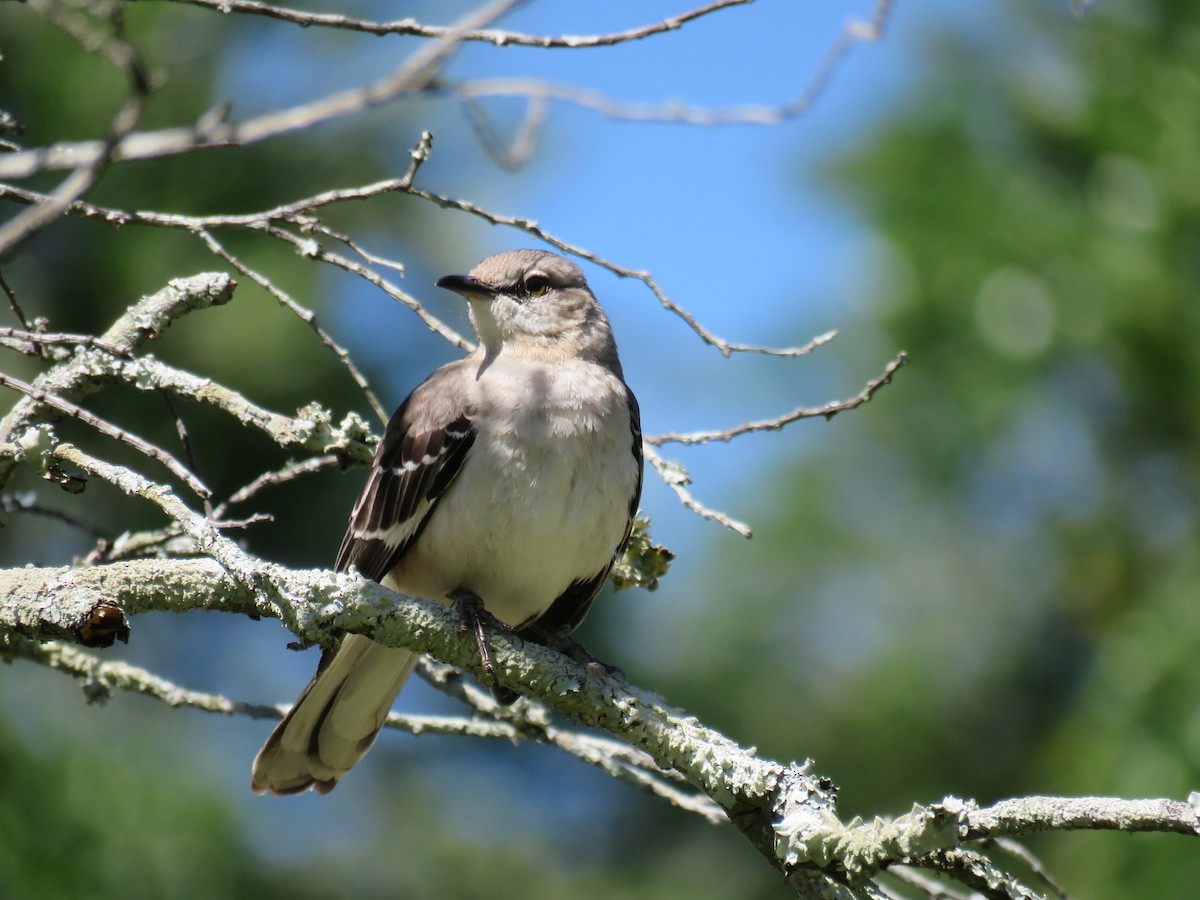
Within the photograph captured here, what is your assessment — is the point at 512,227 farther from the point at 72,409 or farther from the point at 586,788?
the point at 586,788

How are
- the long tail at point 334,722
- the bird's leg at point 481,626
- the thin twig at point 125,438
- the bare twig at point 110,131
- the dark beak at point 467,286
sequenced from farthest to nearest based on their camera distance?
the dark beak at point 467,286
the long tail at point 334,722
the bird's leg at point 481,626
the thin twig at point 125,438
the bare twig at point 110,131

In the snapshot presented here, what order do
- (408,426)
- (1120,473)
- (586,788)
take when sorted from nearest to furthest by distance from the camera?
1. (408,426)
2. (1120,473)
3. (586,788)

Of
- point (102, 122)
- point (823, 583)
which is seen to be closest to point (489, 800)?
point (823, 583)

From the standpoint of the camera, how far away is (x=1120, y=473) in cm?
806

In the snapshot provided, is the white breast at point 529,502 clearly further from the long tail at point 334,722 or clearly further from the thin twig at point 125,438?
the thin twig at point 125,438

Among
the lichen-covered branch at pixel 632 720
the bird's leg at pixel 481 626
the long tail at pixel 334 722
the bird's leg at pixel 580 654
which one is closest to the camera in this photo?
the lichen-covered branch at pixel 632 720

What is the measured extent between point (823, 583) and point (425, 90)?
8.45 metres

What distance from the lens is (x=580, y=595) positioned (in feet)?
14.4

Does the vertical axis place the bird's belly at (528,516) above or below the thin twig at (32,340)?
above

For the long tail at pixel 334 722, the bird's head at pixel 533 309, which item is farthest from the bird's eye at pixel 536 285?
the long tail at pixel 334 722

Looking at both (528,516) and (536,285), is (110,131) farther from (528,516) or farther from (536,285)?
(536,285)

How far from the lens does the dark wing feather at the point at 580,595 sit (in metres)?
4.10

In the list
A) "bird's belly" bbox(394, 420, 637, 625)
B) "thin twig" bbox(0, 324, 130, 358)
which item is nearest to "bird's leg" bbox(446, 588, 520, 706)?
"bird's belly" bbox(394, 420, 637, 625)

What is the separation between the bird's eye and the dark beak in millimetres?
152
